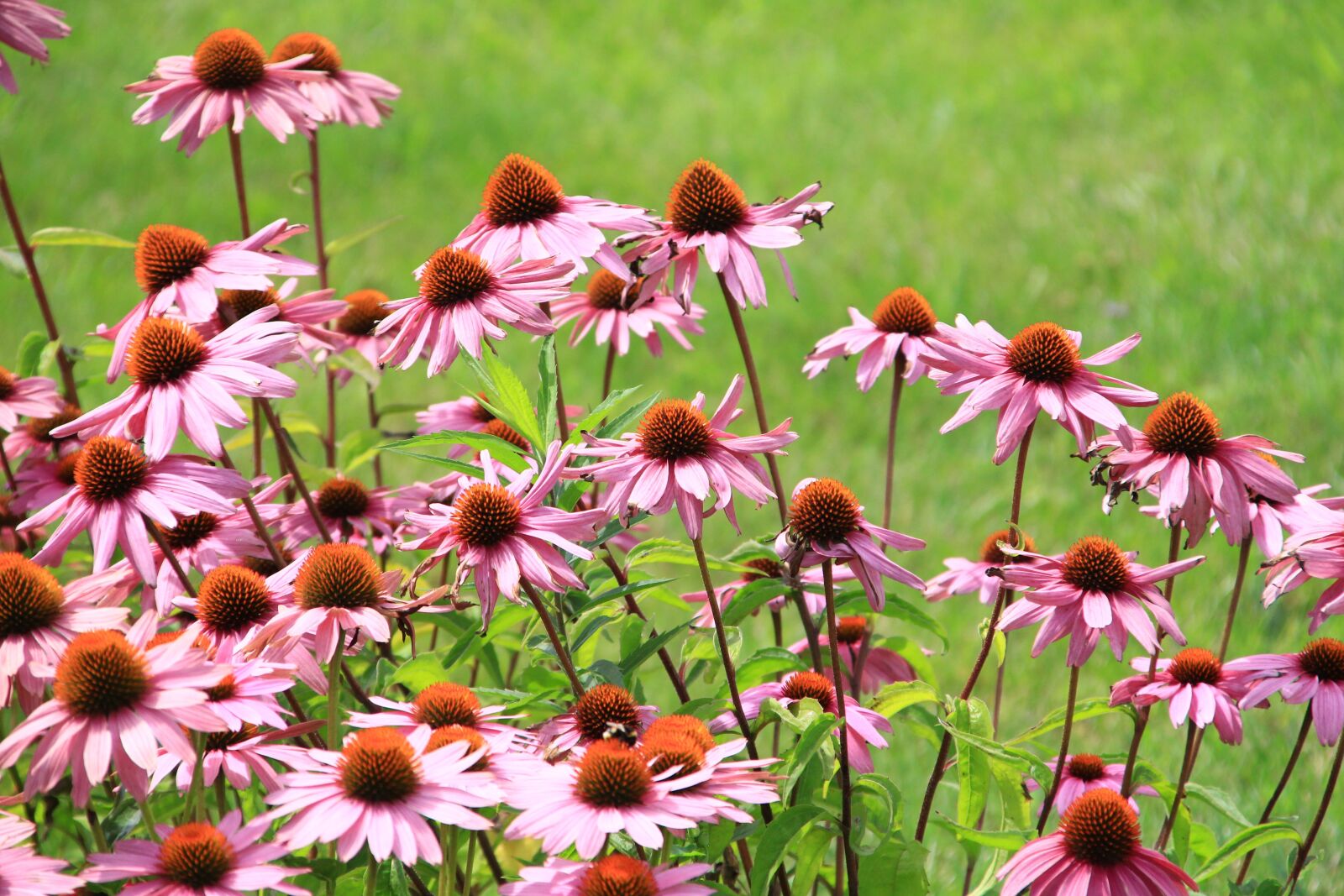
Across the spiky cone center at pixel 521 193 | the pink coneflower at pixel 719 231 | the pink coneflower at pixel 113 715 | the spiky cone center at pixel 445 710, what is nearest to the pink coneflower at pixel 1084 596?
the pink coneflower at pixel 719 231

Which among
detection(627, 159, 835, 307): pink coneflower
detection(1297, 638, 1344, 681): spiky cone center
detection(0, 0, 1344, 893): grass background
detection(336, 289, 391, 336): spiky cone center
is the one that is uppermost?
detection(0, 0, 1344, 893): grass background

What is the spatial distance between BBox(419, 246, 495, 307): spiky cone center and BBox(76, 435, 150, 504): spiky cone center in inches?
14.7

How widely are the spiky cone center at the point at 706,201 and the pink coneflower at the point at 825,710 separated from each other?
1.81ft

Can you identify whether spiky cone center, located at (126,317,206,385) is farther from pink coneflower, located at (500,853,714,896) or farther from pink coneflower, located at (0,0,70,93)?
pink coneflower, located at (500,853,714,896)

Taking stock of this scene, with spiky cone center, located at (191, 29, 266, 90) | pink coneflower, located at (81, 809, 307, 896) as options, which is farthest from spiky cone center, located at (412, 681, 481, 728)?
spiky cone center, located at (191, 29, 266, 90)

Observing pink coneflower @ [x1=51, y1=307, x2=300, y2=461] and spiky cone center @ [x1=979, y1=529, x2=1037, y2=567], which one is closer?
pink coneflower @ [x1=51, y1=307, x2=300, y2=461]

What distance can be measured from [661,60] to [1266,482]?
592 centimetres

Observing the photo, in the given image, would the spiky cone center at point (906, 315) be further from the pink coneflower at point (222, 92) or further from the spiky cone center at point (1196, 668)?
the pink coneflower at point (222, 92)

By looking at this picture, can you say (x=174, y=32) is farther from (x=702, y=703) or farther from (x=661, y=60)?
(x=702, y=703)

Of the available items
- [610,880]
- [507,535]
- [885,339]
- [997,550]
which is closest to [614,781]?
[610,880]

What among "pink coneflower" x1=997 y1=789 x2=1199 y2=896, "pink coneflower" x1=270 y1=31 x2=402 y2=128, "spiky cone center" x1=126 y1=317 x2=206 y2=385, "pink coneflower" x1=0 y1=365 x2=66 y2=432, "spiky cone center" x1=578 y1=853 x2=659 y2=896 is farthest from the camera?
"pink coneflower" x1=270 y1=31 x2=402 y2=128

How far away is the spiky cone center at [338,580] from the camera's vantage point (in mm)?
1357

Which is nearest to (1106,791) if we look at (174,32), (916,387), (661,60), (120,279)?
(916,387)

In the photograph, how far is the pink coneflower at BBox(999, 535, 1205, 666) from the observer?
4.63ft
